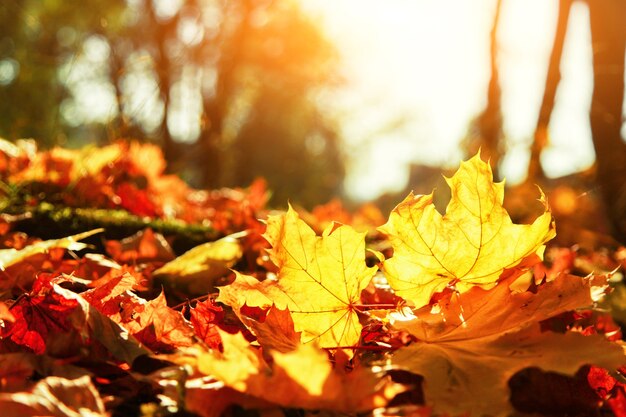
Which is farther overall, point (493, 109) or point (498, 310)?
point (493, 109)

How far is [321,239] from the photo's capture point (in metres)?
0.94

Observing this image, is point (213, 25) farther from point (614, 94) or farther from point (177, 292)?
point (177, 292)

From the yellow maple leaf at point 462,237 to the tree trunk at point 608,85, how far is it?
11.9ft

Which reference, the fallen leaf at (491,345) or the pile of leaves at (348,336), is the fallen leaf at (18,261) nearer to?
the pile of leaves at (348,336)

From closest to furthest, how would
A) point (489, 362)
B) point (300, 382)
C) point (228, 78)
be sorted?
point (300, 382) < point (489, 362) < point (228, 78)

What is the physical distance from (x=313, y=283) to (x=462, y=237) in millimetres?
259

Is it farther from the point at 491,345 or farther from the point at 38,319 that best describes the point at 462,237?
the point at 38,319

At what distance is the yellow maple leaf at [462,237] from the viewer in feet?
2.97

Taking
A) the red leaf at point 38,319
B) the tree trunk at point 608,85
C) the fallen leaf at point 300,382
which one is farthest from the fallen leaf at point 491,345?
the tree trunk at point 608,85

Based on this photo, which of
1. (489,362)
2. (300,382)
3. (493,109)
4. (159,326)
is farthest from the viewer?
(493,109)

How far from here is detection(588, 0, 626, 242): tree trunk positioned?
165 inches

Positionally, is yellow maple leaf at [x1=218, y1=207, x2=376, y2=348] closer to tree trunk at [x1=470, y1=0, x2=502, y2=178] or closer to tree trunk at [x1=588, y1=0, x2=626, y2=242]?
tree trunk at [x1=588, y1=0, x2=626, y2=242]

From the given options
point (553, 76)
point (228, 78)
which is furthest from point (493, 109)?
point (228, 78)

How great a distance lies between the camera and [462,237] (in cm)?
95
